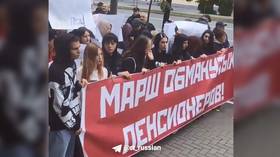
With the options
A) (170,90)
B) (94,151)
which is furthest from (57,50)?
(170,90)

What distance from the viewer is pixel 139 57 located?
431cm

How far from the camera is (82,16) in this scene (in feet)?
11.3

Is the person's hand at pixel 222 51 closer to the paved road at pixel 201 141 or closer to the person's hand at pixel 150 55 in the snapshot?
the paved road at pixel 201 141

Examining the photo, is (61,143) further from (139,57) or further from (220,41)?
(220,41)

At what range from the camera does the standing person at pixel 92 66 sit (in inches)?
134

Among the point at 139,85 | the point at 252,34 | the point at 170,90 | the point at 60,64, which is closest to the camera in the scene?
the point at 252,34

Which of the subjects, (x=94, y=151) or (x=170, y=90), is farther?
(x=170, y=90)

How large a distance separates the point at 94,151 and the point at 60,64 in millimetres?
898

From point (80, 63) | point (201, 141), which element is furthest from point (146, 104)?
point (201, 141)

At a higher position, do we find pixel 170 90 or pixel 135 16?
pixel 135 16

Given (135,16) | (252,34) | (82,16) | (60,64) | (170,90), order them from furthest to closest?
1. (135,16)
2. (170,90)
3. (82,16)
4. (60,64)
5. (252,34)

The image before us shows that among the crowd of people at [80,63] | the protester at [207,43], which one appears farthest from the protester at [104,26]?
the protester at [207,43]

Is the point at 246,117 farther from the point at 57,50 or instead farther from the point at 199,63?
the point at 199,63

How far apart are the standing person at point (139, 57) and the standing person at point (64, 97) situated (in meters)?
0.85
